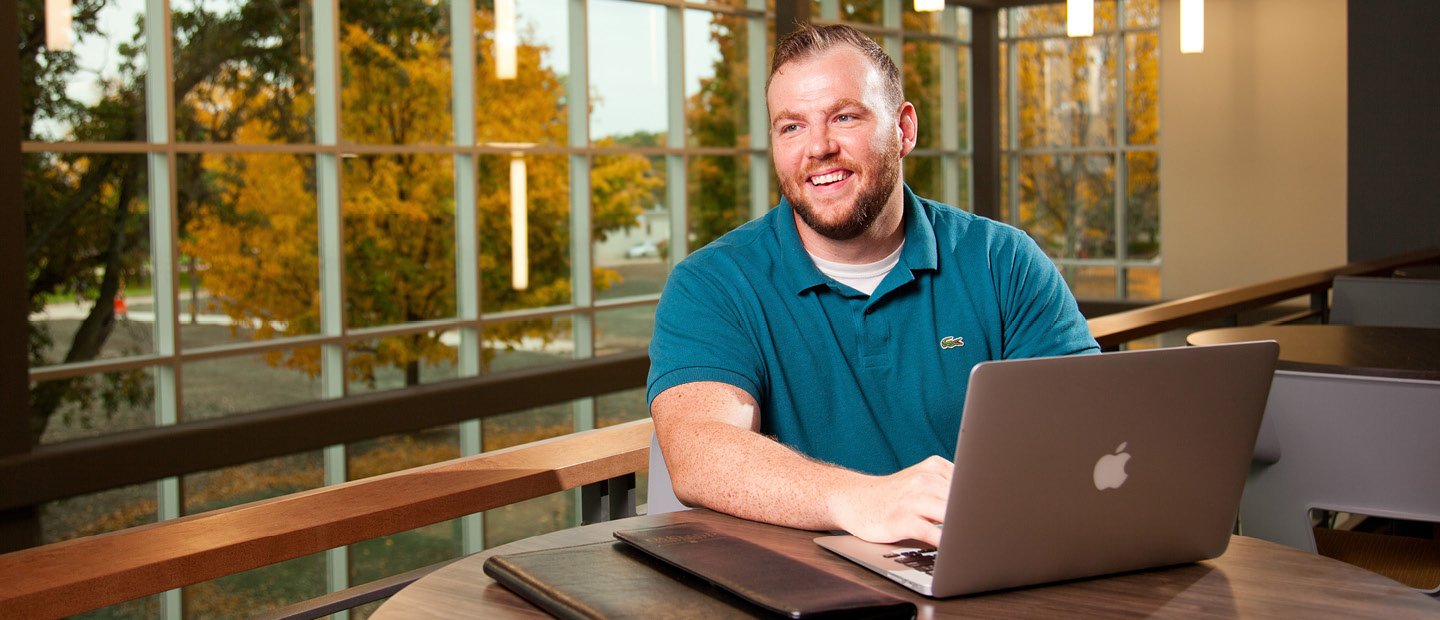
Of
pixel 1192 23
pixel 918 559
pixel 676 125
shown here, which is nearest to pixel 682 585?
pixel 918 559

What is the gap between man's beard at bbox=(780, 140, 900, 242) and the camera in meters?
1.85

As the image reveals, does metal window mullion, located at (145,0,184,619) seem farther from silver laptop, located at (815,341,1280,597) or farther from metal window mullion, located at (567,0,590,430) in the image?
silver laptop, located at (815,341,1280,597)

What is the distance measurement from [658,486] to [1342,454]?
120cm

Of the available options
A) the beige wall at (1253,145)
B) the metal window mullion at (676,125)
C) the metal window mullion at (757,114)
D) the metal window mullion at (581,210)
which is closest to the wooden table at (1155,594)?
the metal window mullion at (581,210)

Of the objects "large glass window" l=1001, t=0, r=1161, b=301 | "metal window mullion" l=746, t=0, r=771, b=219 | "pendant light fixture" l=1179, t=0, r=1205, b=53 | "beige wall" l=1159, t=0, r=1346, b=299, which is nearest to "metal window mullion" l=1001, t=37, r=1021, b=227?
"large glass window" l=1001, t=0, r=1161, b=301

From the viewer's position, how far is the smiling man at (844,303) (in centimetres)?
174

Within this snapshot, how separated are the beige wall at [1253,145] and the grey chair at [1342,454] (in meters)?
11.2

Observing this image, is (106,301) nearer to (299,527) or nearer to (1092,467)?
(299,527)

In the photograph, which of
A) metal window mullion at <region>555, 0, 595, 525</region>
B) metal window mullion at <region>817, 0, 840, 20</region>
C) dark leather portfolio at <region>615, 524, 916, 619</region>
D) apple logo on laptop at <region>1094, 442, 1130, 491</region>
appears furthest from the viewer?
metal window mullion at <region>817, 0, 840, 20</region>

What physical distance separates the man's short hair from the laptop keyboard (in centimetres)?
82

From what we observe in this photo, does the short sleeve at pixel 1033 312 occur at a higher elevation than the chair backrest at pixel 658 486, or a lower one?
higher

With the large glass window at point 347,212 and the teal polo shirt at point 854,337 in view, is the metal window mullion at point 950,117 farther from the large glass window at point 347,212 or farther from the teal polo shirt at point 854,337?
the teal polo shirt at point 854,337

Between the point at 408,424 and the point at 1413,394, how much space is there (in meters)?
6.56

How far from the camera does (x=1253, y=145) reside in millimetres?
12828
